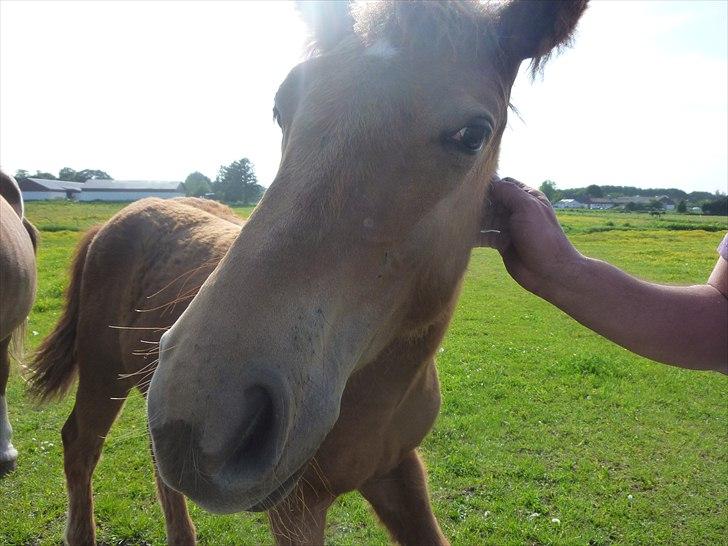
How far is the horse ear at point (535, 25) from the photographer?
6.33 ft

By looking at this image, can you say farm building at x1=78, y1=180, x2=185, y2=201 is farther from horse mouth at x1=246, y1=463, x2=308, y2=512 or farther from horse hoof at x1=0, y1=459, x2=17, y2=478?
horse mouth at x1=246, y1=463, x2=308, y2=512

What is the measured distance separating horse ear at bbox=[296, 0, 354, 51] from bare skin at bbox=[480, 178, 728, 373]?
1.06 m

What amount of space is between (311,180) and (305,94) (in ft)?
Answer: 1.49

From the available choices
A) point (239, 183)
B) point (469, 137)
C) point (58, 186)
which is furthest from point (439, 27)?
point (58, 186)

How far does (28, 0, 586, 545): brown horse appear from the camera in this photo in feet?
4.42

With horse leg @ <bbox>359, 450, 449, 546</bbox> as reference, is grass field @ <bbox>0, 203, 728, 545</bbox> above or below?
below

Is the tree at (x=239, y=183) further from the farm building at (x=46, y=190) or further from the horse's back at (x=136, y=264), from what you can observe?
the farm building at (x=46, y=190)

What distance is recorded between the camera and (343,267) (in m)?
1.60

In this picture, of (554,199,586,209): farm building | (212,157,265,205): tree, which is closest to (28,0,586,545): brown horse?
(212,157,265,205): tree

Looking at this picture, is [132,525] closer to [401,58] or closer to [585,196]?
[401,58]

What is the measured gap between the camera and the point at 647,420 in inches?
274

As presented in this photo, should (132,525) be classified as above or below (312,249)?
below

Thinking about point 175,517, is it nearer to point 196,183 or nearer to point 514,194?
point 514,194

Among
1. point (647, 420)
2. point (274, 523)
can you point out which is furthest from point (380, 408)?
point (647, 420)
